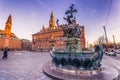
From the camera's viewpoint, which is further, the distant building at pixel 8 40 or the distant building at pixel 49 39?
the distant building at pixel 8 40

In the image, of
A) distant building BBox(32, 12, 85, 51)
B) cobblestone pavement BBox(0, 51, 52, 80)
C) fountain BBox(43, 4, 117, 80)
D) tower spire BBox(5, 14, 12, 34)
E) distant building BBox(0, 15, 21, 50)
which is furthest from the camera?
tower spire BBox(5, 14, 12, 34)

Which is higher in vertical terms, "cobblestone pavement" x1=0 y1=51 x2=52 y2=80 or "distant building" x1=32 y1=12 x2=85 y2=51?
"distant building" x1=32 y1=12 x2=85 y2=51

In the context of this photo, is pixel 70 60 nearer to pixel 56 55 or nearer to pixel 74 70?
pixel 74 70

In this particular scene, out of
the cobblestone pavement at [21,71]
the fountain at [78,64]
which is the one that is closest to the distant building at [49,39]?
the cobblestone pavement at [21,71]

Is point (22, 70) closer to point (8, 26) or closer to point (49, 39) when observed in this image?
point (49, 39)

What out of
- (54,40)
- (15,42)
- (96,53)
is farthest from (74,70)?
(15,42)

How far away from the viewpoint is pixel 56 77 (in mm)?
7484

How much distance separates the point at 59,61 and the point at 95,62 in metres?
3.09

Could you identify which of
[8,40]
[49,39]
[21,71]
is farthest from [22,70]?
[8,40]

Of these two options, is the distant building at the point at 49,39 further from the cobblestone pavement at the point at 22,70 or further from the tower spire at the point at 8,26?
the cobblestone pavement at the point at 22,70

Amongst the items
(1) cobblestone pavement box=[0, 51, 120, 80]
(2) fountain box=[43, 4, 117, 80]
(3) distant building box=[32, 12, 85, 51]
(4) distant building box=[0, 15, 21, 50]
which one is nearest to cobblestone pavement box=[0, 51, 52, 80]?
(1) cobblestone pavement box=[0, 51, 120, 80]

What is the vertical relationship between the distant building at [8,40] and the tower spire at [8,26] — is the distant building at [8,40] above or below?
below

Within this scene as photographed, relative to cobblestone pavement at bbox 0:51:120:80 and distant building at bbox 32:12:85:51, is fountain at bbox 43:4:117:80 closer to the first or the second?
cobblestone pavement at bbox 0:51:120:80

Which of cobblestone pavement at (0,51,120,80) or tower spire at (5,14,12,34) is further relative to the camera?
tower spire at (5,14,12,34)
